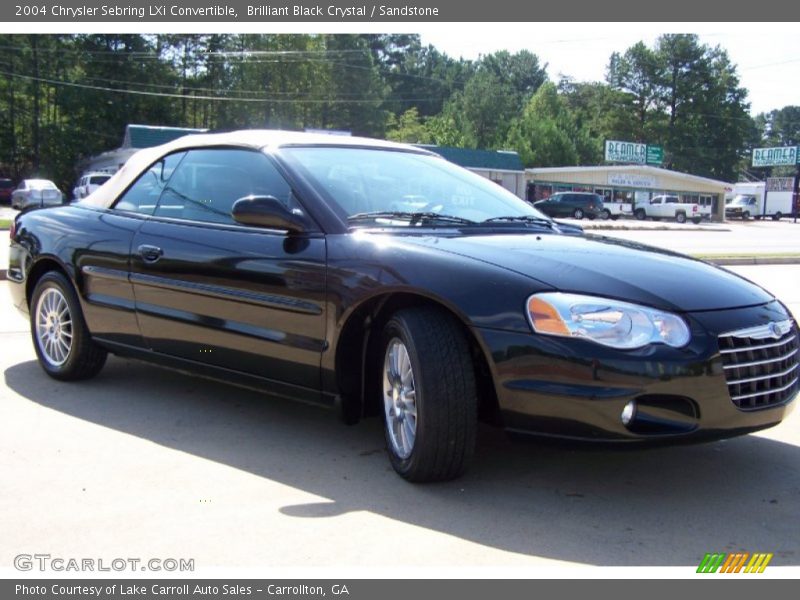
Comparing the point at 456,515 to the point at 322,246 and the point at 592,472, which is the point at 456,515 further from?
the point at 322,246

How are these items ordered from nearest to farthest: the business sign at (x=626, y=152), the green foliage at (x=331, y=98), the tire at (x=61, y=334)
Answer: the tire at (x=61, y=334), the green foliage at (x=331, y=98), the business sign at (x=626, y=152)

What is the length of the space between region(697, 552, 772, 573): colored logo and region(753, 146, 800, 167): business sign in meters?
71.6

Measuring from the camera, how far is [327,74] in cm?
6762

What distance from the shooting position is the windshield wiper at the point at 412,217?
4039 millimetres

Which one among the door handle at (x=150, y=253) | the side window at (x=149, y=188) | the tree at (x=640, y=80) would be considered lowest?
the door handle at (x=150, y=253)

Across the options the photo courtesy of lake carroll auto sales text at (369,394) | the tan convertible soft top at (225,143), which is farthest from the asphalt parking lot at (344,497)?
the tan convertible soft top at (225,143)

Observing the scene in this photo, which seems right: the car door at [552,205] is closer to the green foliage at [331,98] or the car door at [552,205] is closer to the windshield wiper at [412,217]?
the green foliage at [331,98]

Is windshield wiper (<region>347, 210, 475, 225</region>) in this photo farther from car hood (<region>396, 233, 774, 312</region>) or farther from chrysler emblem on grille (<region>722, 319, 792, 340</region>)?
chrysler emblem on grille (<region>722, 319, 792, 340</region>)

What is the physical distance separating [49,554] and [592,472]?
89.1 inches

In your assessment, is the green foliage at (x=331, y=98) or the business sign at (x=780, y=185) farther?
the business sign at (x=780, y=185)

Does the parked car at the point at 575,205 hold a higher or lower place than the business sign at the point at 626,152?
lower

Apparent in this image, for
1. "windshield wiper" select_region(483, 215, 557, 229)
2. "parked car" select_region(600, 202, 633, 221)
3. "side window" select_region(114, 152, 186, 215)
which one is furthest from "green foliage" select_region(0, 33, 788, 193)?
"windshield wiper" select_region(483, 215, 557, 229)

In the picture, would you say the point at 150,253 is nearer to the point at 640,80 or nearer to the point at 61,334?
the point at 61,334

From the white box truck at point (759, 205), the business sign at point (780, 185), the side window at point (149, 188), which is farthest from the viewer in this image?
the business sign at point (780, 185)
